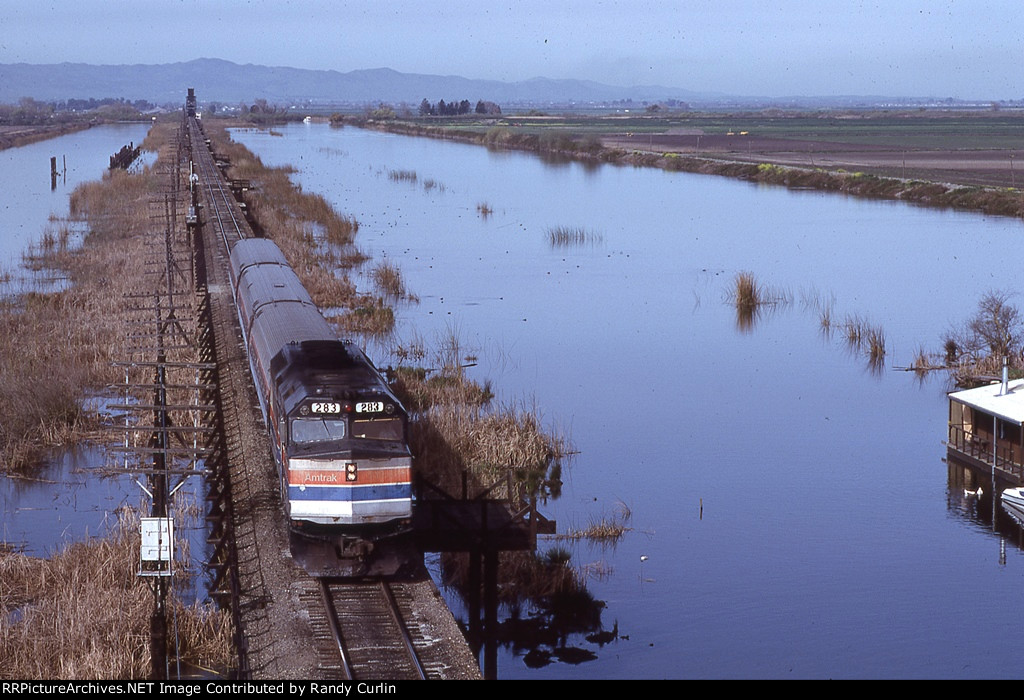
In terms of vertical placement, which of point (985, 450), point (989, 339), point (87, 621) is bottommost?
point (87, 621)

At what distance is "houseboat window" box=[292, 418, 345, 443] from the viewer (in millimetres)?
22109

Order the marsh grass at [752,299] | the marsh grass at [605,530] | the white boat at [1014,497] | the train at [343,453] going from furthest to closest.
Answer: the marsh grass at [752,299]
the white boat at [1014,497]
the marsh grass at [605,530]
the train at [343,453]

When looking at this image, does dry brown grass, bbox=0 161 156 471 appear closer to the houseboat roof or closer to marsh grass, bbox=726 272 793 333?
the houseboat roof

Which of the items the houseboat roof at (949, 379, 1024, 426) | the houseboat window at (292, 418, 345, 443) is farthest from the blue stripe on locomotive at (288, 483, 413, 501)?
the houseboat roof at (949, 379, 1024, 426)

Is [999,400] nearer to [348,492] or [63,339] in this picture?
[348,492]

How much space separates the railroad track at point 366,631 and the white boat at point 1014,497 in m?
17.3

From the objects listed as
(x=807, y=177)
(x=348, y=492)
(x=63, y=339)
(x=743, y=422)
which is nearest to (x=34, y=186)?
(x=807, y=177)

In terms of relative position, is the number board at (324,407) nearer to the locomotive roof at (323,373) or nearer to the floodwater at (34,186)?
the locomotive roof at (323,373)

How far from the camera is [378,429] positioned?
22250 millimetres

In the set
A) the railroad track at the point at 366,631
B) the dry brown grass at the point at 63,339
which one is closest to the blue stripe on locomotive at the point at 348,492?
the railroad track at the point at 366,631

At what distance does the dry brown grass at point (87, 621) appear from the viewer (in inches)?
830

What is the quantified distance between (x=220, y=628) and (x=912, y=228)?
72.8 m

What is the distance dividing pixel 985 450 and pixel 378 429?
68.3 ft

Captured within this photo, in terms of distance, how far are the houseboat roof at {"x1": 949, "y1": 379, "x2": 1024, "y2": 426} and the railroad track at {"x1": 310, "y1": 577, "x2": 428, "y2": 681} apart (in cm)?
1985
